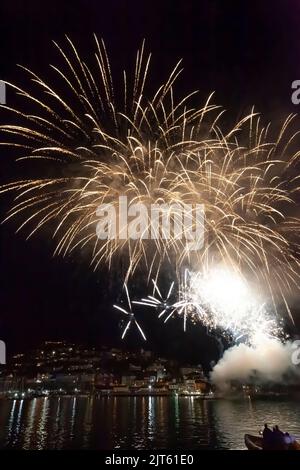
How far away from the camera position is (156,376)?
189m

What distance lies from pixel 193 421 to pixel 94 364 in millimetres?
130163

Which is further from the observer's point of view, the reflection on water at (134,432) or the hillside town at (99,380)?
the hillside town at (99,380)

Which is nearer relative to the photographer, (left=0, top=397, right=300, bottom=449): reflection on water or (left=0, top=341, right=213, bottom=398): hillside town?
(left=0, top=397, right=300, bottom=449): reflection on water

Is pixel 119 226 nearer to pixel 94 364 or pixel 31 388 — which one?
pixel 31 388

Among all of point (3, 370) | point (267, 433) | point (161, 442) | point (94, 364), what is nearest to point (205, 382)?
point (94, 364)

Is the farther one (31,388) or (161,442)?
(31,388)

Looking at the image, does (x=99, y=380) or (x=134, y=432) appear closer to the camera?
(x=134, y=432)

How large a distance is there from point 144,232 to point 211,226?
4072 millimetres

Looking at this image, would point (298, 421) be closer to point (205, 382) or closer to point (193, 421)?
point (193, 421)

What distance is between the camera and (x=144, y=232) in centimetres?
2581

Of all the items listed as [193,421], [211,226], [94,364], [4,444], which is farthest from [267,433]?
[94,364]
